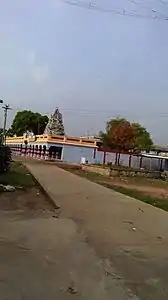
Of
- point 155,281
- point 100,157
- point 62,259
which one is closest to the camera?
point 155,281

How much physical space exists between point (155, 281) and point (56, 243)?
2.92 m

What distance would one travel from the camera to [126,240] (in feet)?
30.3

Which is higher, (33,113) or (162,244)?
(33,113)

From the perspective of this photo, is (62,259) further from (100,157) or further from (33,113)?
(33,113)

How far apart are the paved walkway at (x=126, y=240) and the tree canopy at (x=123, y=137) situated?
61861 millimetres

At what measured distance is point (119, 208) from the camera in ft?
47.3

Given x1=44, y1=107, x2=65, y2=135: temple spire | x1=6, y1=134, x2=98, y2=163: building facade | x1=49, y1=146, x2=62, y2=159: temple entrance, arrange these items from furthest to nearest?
x1=44, y1=107, x2=65, y2=135: temple spire
x1=49, y1=146, x2=62, y2=159: temple entrance
x1=6, y1=134, x2=98, y2=163: building facade

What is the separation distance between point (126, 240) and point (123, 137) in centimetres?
6957

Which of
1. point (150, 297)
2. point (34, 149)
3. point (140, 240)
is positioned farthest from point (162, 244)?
point (34, 149)

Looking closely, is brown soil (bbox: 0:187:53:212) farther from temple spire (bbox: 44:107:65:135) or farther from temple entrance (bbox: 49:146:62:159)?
temple spire (bbox: 44:107:65:135)

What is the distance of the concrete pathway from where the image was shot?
5914 mm

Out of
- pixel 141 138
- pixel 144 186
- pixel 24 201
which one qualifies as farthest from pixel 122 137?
pixel 24 201

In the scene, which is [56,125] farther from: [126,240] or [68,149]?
[126,240]

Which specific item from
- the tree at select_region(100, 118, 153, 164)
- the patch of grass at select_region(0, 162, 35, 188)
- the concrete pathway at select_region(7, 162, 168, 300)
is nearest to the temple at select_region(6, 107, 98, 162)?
the tree at select_region(100, 118, 153, 164)
